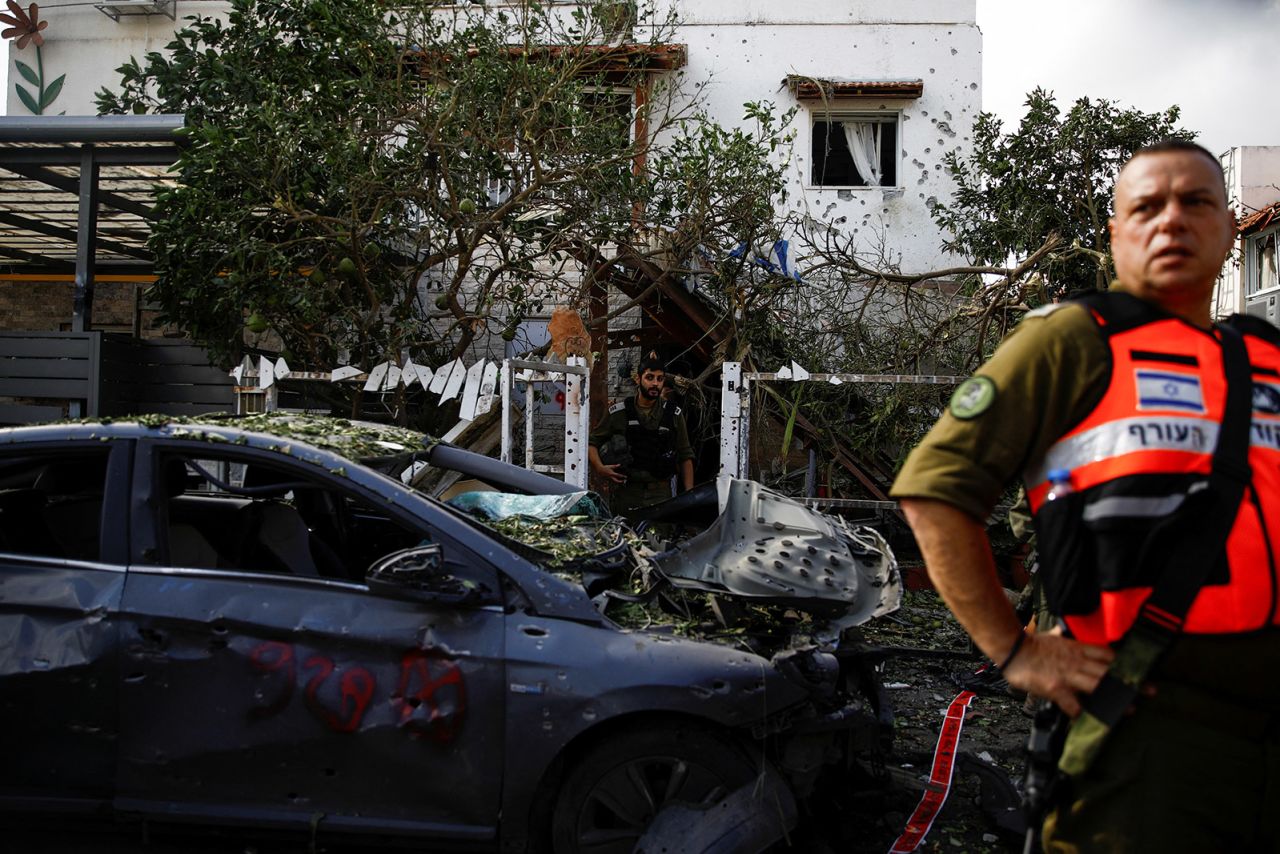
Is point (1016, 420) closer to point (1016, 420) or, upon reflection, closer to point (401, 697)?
point (1016, 420)

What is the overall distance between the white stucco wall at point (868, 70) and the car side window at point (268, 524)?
9.97m

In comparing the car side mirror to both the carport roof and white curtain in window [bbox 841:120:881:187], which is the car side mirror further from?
white curtain in window [bbox 841:120:881:187]

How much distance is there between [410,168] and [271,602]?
5.84 metres

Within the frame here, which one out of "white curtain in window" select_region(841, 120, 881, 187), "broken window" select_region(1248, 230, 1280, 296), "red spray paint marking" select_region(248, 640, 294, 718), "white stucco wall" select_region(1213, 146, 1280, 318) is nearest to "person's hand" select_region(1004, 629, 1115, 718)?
"red spray paint marking" select_region(248, 640, 294, 718)

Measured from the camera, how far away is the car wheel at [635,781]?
9.70ft

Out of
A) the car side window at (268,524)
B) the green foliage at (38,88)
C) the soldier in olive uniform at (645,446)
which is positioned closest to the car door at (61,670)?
the car side window at (268,524)

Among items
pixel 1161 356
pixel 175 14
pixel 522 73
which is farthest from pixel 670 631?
pixel 175 14

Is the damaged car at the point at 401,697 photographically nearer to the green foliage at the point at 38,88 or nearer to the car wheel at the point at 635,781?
Result: the car wheel at the point at 635,781

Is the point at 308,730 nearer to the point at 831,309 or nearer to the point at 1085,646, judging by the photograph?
the point at 1085,646

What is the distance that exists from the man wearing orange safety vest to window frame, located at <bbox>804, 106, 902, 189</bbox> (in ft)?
38.5

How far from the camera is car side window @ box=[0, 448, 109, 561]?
3.49 m

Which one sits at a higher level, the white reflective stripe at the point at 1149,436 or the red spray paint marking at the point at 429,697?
the white reflective stripe at the point at 1149,436

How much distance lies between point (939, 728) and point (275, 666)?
3309 millimetres

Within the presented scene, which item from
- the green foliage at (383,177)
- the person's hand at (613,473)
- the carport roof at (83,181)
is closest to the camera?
the person's hand at (613,473)
